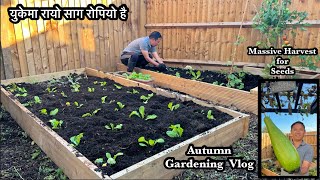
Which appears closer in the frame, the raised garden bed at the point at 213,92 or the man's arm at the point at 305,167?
the man's arm at the point at 305,167

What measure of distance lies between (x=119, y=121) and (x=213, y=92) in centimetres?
183

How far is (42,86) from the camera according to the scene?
4.92 m

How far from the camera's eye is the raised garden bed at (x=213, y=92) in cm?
386

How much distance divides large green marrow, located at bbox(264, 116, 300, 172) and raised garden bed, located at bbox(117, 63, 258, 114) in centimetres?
195

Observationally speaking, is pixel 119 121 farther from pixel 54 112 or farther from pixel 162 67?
pixel 162 67

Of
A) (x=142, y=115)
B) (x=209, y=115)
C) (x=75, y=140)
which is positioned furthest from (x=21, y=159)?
(x=209, y=115)

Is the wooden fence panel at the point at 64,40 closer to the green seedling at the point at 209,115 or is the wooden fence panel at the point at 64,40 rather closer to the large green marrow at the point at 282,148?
the green seedling at the point at 209,115

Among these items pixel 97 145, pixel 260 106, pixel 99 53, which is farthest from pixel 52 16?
pixel 260 106

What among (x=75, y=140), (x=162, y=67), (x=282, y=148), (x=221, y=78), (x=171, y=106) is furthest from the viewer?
(x=162, y=67)

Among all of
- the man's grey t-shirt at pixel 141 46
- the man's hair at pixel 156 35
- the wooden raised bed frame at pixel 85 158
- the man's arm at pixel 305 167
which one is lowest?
the wooden raised bed frame at pixel 85 158

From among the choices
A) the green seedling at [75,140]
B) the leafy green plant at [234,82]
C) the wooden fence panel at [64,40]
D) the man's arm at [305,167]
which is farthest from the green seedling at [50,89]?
the man's arm at [305,167]

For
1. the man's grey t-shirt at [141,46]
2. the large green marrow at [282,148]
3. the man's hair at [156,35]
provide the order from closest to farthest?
1. the large green marrow at [282,148]
2. the man's hair at [156,35]
3. the man's grey t-shirt at [141,46]

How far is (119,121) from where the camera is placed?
10.3ft

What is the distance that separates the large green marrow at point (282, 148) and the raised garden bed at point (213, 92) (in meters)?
1.95
